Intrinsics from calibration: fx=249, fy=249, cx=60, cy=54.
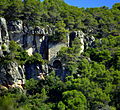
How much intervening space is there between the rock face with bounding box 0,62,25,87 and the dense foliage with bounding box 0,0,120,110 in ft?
2.36


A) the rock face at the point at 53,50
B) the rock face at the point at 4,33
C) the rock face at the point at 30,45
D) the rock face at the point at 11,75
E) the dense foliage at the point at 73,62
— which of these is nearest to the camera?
the dense foliage at the point at 73,62

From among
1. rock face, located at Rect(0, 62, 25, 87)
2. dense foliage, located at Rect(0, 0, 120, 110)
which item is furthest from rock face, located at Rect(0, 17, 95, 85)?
dense foliage, located at Rect(0, 0, 120, 110)

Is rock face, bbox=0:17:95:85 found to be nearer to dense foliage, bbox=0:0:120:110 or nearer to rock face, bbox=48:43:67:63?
rock face, bbox=48:43:67:63

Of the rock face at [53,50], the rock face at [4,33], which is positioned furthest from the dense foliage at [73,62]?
the rock face at [4,33]

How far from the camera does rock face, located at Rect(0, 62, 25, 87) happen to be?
25.2 m

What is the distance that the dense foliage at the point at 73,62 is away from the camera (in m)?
23.4

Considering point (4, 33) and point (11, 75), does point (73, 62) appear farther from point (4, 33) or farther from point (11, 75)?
point (4, 33)

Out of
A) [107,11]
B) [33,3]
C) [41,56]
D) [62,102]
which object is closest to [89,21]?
[107,11]

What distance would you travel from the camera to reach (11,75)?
25.5 meters

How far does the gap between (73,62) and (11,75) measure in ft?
23.6

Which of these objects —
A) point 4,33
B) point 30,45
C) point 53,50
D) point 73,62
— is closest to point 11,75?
point 4,33

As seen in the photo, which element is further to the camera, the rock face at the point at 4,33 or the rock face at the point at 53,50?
the rock face at the point at 53,50

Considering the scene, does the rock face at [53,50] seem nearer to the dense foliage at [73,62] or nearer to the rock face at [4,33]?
the dense foliage at [73,62]

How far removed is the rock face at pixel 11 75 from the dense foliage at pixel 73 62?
0.72 meters
